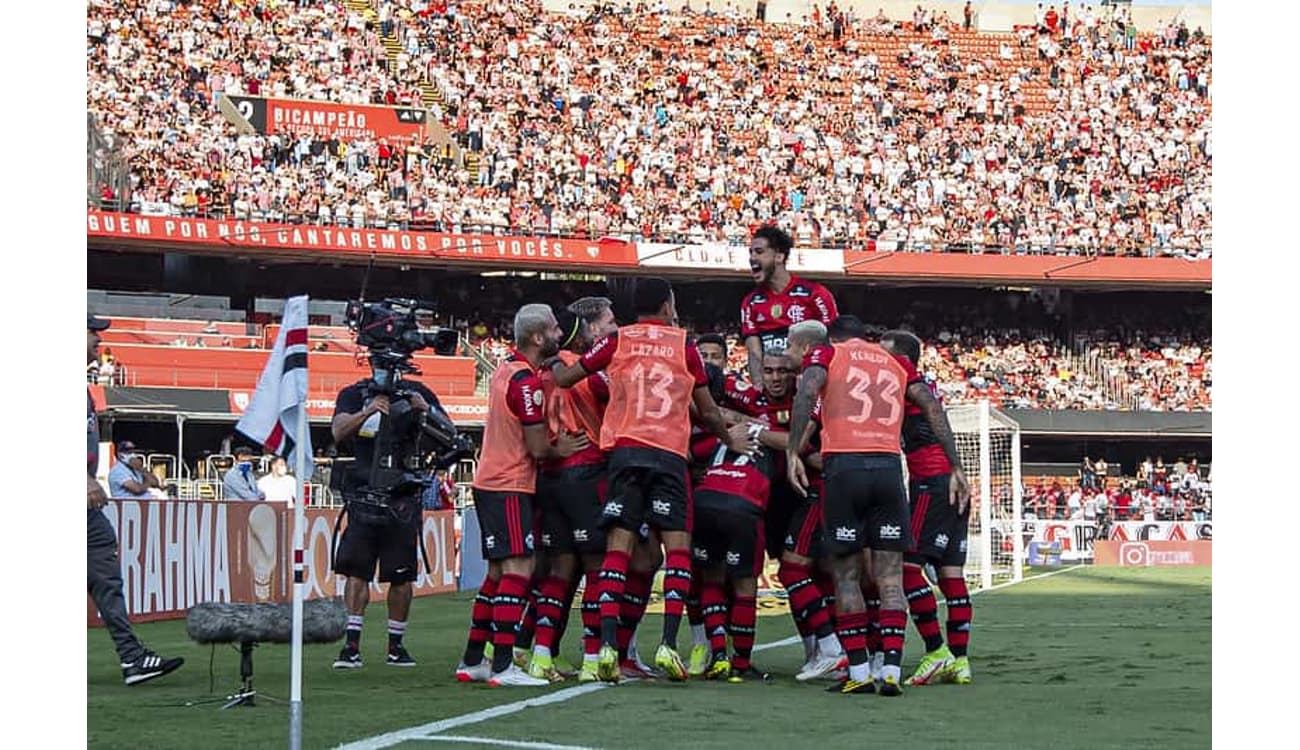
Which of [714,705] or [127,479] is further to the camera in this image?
[127,479]

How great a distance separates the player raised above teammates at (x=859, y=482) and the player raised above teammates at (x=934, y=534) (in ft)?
2.27

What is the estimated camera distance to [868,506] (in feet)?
31.6

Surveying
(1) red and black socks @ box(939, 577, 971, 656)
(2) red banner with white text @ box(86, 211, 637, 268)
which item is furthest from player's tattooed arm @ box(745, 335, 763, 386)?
(2) red banner with white text @ box(86, 211, 637, 268)

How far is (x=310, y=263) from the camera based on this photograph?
44000 mm

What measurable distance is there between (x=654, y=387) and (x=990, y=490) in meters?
17.8

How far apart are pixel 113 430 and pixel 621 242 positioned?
13023 millimetres

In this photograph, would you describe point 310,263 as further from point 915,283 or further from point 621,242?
point 915,283

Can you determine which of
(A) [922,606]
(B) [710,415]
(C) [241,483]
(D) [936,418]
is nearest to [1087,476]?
(C) [241,483]

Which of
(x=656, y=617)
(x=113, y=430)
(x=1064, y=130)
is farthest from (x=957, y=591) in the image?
(x=1064, y=130)

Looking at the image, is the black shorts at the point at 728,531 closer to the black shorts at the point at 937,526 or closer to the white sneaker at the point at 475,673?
the black shorts at the point at 937,526

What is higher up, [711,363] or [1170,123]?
[1170,123]

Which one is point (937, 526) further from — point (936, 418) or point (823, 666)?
point (823, 666)

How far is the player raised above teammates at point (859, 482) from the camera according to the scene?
375 inches

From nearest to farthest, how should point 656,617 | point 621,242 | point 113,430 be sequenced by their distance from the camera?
point 656,617 < point 113,430 < point 621,242
